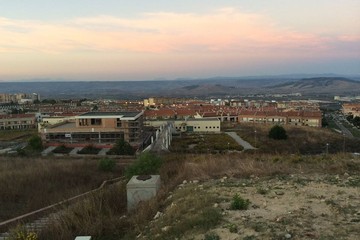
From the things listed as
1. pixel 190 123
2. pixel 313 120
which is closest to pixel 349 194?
pixel 190 123

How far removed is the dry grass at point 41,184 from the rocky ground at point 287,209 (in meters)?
6.16

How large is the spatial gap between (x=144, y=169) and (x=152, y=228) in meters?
7.26

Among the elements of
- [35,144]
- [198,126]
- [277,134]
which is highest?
[35,144]

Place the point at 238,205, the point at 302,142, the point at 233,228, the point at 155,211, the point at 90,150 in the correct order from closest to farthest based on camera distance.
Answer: the point at 233,228 → the point at 238,205 → the point at 155,211 → the point at 90,150 → the point at 302,142

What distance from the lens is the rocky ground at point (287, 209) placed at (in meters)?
5.27

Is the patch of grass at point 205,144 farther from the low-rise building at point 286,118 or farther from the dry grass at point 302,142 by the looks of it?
the low-rise building at point 286,118

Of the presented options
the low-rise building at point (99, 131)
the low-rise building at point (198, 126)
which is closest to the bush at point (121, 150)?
the low-rise building at point (99, 131)

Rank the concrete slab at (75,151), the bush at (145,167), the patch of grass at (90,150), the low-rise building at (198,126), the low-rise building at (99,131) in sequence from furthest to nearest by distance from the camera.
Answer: the low-rise building at (198,126) < the low-rise building at (99,131) < the patch of grass at (90,150) < the concrete slab at (75,151) < the bush at (145,167)

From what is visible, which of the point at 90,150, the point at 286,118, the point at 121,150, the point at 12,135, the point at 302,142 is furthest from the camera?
the point at 286,118

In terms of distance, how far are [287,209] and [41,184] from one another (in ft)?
39.6

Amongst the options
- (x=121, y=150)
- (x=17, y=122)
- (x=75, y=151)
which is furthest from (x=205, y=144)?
(x=17, y=122)

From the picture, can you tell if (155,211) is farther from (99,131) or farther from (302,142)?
(302,142)

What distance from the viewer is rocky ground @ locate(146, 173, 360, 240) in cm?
527

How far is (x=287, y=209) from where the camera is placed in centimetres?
634
